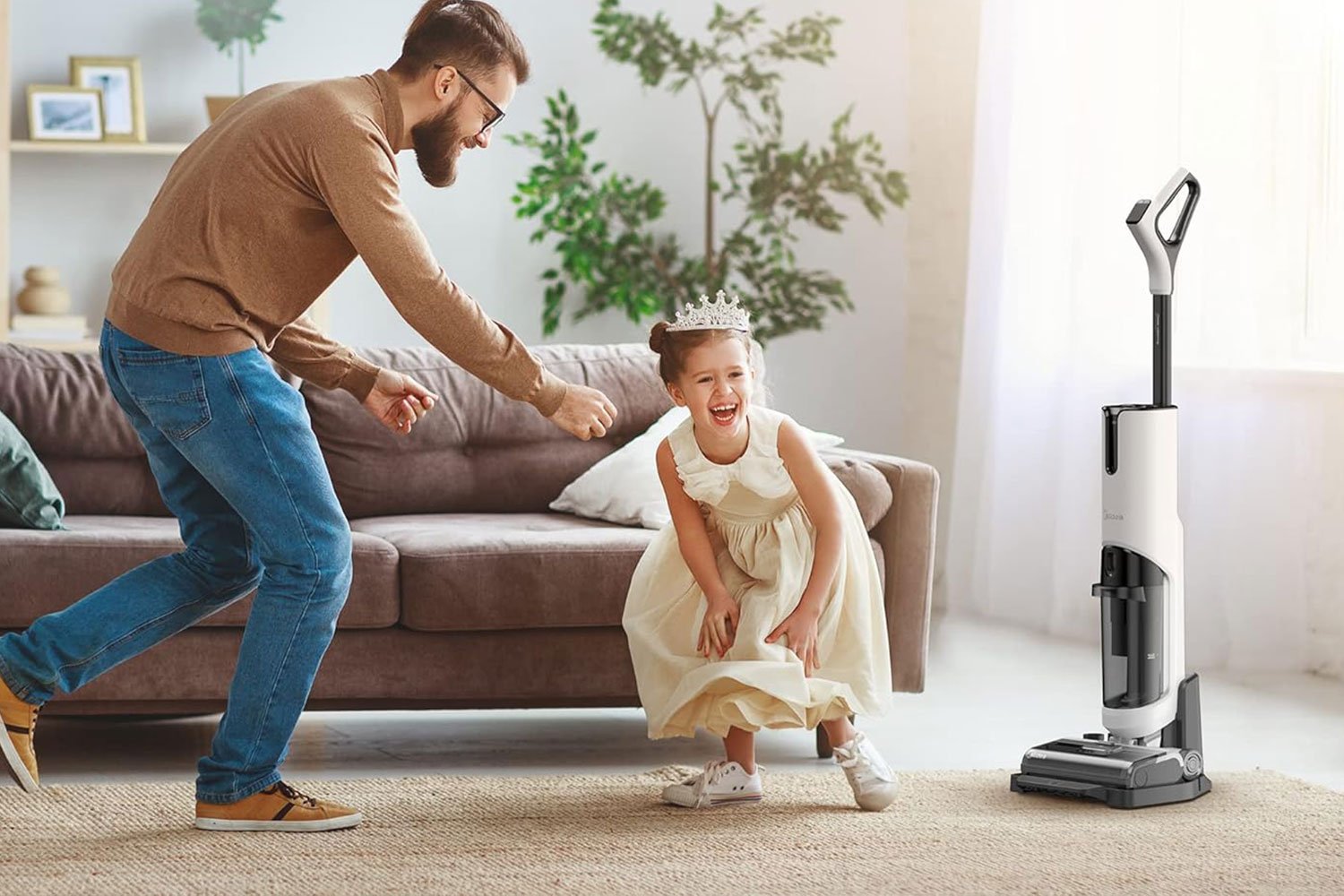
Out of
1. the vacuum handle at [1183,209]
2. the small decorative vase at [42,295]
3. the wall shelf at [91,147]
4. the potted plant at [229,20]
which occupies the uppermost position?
the potted plant at [229,20]

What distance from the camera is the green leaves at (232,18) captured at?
183 inches

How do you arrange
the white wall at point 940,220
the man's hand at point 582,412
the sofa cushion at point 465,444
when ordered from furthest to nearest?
the white wall at point 940,220 < the sofa cushion at point 465,444 < the man's hand at point 582,412

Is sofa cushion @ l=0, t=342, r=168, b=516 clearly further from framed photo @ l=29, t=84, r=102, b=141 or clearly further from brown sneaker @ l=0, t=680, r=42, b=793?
framed photo @ l=29, t=84, r=102, b=141

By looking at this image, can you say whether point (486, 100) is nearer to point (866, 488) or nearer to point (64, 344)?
point (866, 488)

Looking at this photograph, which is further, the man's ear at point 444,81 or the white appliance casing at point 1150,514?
the white appliance casing at point 1150,514

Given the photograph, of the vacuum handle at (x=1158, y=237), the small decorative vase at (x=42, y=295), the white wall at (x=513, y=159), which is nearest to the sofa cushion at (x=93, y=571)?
the vacuum handle at (x=1158, y=237)

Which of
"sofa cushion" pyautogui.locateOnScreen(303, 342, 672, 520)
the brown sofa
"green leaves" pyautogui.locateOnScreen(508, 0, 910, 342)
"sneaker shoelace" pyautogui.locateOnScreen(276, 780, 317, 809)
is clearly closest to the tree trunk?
"green leaves" pyautogui.locateOnScreen(508, 0, 910, 342)

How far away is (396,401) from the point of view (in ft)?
7.91

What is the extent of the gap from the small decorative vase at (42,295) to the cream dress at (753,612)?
2.68m

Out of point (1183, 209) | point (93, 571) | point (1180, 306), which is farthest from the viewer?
point (1180, 306)

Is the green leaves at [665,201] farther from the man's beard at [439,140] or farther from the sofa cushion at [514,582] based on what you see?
the man's beard at [439,140]

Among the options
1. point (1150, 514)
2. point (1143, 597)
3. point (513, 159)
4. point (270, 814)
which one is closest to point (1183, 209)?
point (1150, 514)

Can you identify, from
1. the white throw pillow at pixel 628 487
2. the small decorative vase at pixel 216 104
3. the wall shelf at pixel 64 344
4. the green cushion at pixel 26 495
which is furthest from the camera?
the small decorative vase at pixel 216 104

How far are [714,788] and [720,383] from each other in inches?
24.8
